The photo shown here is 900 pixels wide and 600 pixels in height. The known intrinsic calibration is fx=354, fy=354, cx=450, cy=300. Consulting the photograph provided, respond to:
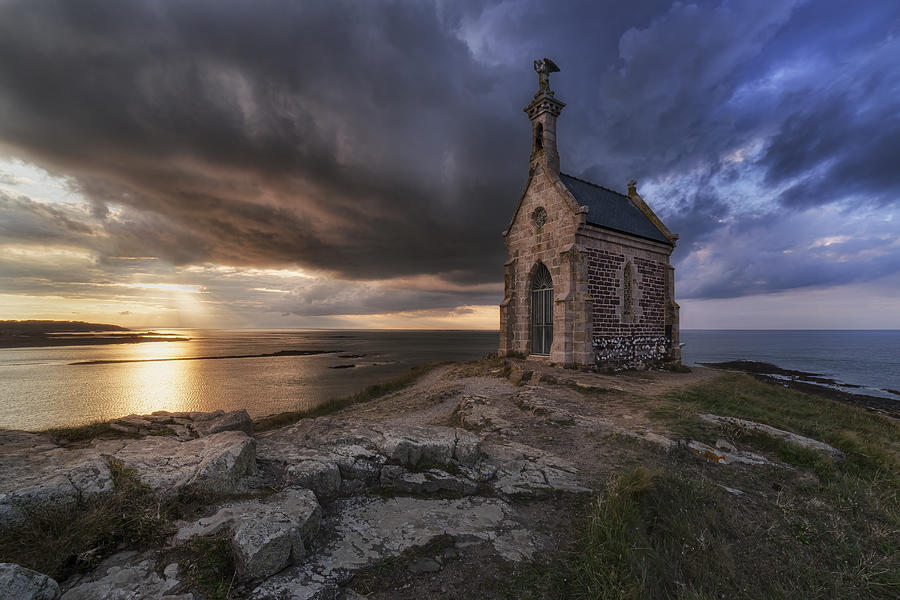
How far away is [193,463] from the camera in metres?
4.70

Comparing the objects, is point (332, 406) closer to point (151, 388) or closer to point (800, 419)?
point (800, 419)

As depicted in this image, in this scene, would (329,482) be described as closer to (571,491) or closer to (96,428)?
(571,491)

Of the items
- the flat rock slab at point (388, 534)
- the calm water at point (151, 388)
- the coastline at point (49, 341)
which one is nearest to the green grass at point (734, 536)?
the flat rock slab at point (388, 534)

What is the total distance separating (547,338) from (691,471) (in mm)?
10969

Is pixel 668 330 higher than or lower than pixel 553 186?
lower

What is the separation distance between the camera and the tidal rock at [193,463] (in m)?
4.25

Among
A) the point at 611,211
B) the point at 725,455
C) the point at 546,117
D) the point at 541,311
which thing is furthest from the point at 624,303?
the point at 725,455

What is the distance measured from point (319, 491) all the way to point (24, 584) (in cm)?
255

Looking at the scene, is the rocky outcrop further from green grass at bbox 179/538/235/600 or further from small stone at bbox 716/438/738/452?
small stone at bbox 716/438/738/452

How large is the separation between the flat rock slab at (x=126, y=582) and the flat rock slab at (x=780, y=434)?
9975mm

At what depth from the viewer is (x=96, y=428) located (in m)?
7.36

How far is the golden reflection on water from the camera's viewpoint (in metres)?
20.5

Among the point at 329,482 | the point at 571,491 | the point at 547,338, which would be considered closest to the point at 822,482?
the point at 571,491

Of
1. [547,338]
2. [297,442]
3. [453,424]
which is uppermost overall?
[547,338]
